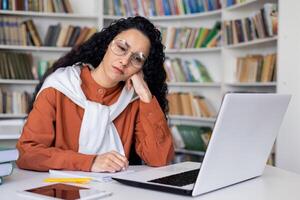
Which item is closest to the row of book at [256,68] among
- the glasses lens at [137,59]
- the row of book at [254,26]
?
the row of book at [254,26]

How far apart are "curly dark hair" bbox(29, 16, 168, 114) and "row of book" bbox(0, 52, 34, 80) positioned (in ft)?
7.87

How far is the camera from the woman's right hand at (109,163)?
1.44 m

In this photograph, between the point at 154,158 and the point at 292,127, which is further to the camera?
the point at 292,127

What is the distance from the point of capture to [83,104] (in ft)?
5.72

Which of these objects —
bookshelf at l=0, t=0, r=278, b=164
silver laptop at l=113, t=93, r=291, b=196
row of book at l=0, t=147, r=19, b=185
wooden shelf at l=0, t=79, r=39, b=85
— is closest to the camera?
silver laptop at l=113, t=93, r=291, b=196

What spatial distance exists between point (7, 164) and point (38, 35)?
11.0ft

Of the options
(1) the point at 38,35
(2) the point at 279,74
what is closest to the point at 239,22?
(2) the point at 279,74

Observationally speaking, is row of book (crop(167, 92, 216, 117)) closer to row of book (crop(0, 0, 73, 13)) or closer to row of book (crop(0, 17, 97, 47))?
row of book (crop(0, 17, 97, 47))

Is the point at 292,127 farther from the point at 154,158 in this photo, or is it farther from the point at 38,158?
the point at 38,158

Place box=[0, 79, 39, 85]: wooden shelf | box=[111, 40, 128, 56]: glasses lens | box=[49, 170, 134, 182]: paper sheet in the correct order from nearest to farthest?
box=[49, 170, 134, 182]: paper sheet, box=[111, 40, 128, 56]: glasses lens, box=[0, 79, 39, 85]: wooden shelf

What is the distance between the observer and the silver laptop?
Result: 110 centimetres

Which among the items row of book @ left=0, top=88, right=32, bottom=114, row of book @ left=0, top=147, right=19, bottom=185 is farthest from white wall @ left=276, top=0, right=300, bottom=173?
row of book @ left=0, top=88, right=32, bottom=114

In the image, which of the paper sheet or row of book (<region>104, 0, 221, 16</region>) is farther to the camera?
row of book (<region>104, 0, 221, 16</region>)

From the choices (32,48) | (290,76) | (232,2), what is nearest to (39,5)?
(32,48)
